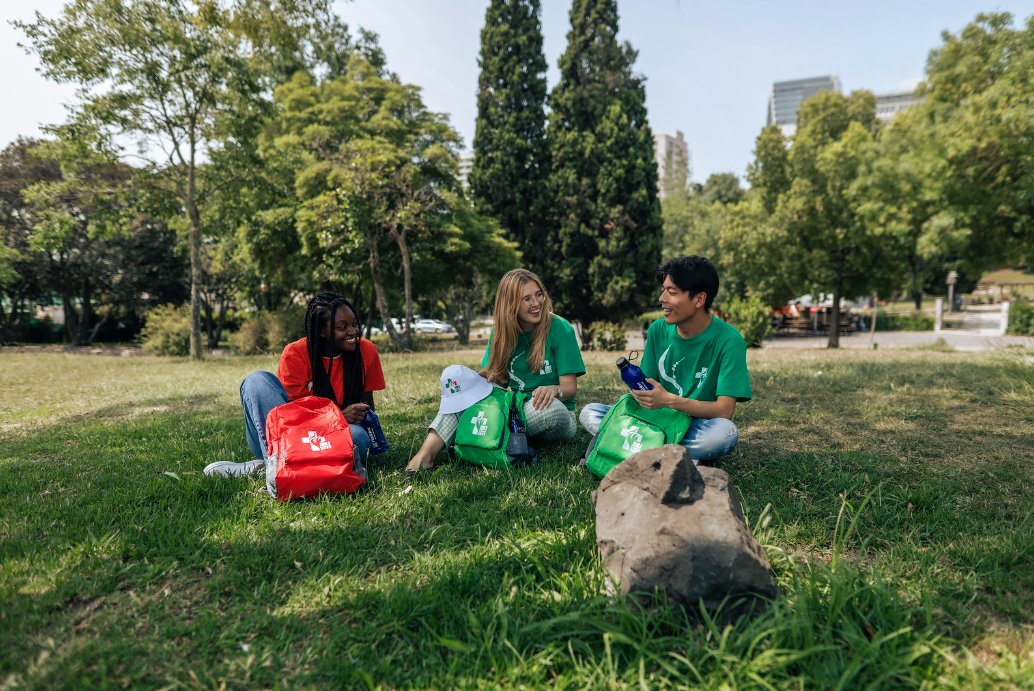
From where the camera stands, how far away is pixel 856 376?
7.45 m

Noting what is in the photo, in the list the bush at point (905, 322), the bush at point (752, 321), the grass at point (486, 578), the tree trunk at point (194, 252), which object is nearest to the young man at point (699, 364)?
the grass at point (486, 578)

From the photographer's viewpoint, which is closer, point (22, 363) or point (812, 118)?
point (22, 363)

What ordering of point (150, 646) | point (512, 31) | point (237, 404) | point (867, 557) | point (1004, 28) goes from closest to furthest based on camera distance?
point (150, 646), point (867, 557), point (237, 404), point (1004, 28), point (512, 31)

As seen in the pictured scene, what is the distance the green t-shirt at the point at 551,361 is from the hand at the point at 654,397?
75cm

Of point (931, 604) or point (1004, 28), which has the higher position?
point (1004, 28)

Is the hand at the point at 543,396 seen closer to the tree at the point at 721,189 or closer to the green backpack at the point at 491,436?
the green backpack at the point at 491,436

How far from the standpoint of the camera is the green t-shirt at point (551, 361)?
3902mm

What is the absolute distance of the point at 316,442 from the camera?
3178mm

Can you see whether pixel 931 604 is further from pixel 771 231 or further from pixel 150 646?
pixel 771 231

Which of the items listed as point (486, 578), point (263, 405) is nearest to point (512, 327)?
point (263, 405)

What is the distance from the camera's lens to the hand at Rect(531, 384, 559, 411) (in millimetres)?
3682

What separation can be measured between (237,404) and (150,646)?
5.37m

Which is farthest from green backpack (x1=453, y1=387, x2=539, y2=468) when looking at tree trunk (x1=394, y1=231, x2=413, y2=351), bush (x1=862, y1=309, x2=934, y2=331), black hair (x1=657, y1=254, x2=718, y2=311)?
bush (x1=862, y1=309, x2=934, y2=331)

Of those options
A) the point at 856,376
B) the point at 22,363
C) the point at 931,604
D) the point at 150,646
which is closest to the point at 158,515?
the point at 150,646
